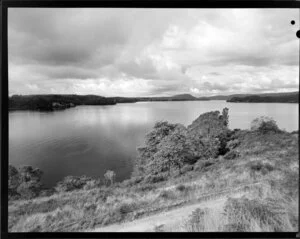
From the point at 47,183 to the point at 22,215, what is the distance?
0.48 metres

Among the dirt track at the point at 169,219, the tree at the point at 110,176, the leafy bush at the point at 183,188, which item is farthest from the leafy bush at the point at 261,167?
the tree at the point at 110,176

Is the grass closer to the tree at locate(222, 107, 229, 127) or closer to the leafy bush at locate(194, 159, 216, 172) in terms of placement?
the leafy bush at locate(194, 159, 216, 172)

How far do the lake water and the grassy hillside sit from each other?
131 mm

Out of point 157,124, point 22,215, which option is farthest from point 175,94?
point 22,215

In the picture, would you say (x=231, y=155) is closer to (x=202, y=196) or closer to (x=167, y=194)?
(x=202, y=196)

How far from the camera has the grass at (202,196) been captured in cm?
323

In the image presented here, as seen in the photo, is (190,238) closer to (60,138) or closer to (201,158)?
(201,158)

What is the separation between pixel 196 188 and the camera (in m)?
3.68

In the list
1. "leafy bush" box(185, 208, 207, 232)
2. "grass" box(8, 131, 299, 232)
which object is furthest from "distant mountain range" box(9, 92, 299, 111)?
"leafy bush" box(185, 208, 207, 232)

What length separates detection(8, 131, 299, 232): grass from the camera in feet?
10.6

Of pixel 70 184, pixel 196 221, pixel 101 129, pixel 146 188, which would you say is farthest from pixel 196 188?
pixel 70 184

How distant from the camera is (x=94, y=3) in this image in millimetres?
2924

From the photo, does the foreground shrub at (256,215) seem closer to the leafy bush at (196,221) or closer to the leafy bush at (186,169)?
the leafy bush at (196,221)

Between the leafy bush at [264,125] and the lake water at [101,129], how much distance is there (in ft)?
0.21
